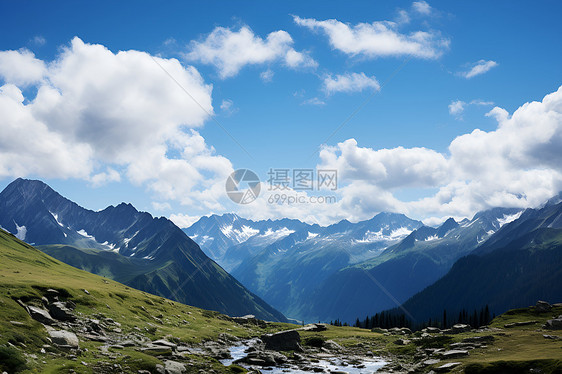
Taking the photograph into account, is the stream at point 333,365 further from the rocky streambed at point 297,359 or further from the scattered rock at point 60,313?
the scattered rock at point 60,313

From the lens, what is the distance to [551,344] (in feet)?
196

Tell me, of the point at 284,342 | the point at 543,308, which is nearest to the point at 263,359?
the point at 284,342

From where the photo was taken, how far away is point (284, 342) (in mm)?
83875

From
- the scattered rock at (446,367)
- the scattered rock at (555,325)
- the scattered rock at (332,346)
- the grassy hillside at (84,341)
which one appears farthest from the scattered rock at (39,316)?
the scattered rock at (555,325)

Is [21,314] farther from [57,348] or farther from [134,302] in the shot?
[134,302]

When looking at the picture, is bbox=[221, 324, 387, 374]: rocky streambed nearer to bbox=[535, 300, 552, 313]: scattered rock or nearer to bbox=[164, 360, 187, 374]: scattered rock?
bbox=[164, 360, 187, 374]: scattered rock

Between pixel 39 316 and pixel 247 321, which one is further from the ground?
pixel 39 316

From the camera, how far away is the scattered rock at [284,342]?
3265 inches

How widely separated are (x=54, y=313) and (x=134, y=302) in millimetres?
42924

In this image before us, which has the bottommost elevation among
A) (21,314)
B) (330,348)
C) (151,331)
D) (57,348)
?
(330,348)

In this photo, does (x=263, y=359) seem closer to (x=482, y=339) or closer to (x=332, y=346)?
(x=332, y=346)

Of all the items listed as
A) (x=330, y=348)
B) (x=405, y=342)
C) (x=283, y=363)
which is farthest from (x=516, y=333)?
(x=283, y=363)

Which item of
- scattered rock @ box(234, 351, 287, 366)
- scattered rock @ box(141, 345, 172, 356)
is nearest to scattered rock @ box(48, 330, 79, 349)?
scattered rock @ box(141, 345, 172, 356)

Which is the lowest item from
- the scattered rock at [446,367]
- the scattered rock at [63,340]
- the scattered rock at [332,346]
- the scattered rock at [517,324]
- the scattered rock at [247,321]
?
the scattered rock at [247,321]
